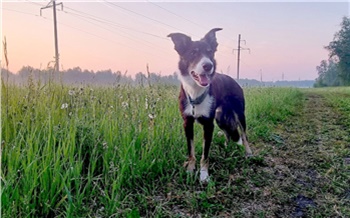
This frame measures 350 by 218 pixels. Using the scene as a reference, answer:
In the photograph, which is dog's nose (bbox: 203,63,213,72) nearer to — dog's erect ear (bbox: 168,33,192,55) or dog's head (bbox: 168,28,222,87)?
dog's head (bbox: 168,28,222,87)

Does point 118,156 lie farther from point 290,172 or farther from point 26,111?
point 290,172

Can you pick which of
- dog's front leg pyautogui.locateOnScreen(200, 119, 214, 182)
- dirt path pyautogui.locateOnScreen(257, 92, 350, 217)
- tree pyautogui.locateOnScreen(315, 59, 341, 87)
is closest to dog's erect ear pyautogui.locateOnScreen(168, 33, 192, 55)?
dog's front leg pyautogui.locateOnScreen(200, 119, 214, 182)

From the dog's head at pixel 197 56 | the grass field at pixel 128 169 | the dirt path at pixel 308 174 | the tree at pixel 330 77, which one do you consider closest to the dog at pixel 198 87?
the dog's head at pixel 197 56

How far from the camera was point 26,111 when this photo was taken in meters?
2.52

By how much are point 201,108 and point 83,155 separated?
1302mm

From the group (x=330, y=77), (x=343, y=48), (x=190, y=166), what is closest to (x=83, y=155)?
(x=190, y=166)

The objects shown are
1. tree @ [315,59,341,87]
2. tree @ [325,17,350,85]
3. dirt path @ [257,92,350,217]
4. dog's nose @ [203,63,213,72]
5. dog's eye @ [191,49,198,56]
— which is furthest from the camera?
tree @ [315,59,341,87]

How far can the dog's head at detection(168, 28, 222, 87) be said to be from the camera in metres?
2.67

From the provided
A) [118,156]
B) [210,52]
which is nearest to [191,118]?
[210,52]

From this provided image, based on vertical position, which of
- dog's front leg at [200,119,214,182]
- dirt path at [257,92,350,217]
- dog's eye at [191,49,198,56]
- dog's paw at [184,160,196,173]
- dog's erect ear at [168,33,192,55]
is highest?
dog's erect ear at [168,33,192,55]

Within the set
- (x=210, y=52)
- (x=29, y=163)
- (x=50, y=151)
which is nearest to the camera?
(x=29, y=163)

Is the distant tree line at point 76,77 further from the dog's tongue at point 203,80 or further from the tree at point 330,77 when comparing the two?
the tree at point 330,77

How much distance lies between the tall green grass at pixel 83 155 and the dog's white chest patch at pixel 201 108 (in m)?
0.49

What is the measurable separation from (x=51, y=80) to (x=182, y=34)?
1550 millimetres
